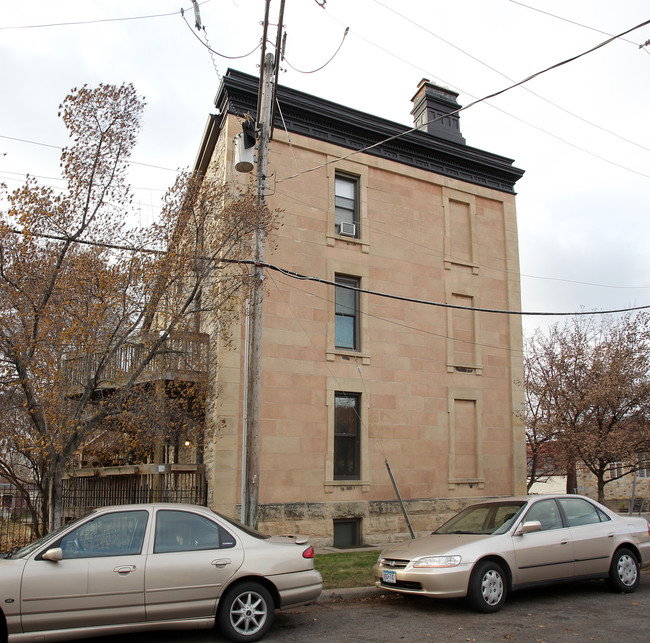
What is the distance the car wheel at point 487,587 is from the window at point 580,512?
1563 mm

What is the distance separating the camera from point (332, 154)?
53.2ft

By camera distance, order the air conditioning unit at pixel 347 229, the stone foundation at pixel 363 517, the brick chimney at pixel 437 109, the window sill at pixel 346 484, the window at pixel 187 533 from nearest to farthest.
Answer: the window at pixel 187 533
the stone foundation at pixel 363 517
the window sill at pixel 346 484
the air conditioning unit at pixel 347 229
the brick chimney at pixel 437 109

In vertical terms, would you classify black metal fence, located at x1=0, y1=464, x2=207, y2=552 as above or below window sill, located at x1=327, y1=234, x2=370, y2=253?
below

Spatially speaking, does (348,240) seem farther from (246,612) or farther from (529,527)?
(246,612)

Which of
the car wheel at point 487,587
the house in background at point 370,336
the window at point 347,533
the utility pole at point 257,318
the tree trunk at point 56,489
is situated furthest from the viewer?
the window at point 347,533

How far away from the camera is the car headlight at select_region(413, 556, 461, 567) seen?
292 inches

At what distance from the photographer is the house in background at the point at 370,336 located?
1399 cm

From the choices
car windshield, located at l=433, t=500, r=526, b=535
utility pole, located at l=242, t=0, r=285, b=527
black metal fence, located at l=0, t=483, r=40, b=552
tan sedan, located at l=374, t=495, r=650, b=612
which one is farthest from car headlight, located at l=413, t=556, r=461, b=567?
black metal fence, located at l=0, t=483, r=40, b=552

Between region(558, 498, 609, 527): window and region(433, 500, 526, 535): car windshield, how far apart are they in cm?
71

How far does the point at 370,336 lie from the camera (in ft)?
51.5

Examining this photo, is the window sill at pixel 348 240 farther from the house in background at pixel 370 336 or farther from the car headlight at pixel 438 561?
the car headlight at pixel 438 561

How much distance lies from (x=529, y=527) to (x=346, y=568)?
358 centimetres

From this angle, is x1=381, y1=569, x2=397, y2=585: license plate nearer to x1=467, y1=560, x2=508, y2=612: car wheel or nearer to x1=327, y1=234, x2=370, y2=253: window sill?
x1=467, y1=560, x2=508, y2=612: car wheel

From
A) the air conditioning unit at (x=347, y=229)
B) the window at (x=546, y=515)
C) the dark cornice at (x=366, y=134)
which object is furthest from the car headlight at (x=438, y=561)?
the air conditioning unit at (x=347, y=229)
